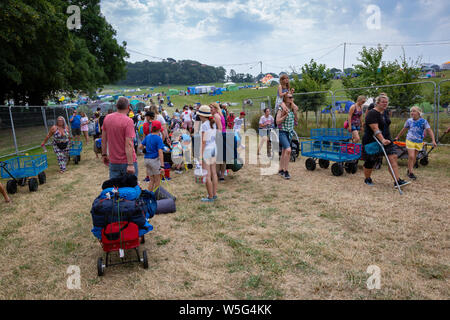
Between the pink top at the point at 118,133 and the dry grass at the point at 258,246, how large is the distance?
1.47 meters

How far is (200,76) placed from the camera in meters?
136

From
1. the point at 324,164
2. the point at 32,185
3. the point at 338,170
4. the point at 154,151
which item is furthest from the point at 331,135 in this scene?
the point at 32,185

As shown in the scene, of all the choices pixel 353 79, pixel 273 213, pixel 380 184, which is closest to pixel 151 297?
pixel 273 213

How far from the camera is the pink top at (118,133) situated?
4.77m

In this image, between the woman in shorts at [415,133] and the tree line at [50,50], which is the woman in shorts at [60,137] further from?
the woman in shorts at [415,133]

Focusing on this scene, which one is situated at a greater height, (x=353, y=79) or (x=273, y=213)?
(x=353, y=79)

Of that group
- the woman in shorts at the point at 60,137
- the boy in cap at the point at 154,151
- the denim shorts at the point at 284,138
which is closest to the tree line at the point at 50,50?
the woman in shorts at the point at 60,137

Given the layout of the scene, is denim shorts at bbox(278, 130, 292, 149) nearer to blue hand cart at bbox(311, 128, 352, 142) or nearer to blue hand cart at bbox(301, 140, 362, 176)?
blue hand cart at bbox(301, 140, 362, 176)

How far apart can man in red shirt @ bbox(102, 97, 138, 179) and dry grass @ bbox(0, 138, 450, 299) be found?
4.23 feet

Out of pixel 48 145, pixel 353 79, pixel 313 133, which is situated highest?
pixel 353 79

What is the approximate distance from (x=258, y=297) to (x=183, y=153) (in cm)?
734

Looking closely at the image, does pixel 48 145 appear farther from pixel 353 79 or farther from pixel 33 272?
pixel 353 79

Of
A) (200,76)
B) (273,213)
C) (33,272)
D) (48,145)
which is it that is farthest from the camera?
(200,76)

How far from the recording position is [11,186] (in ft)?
26.1
